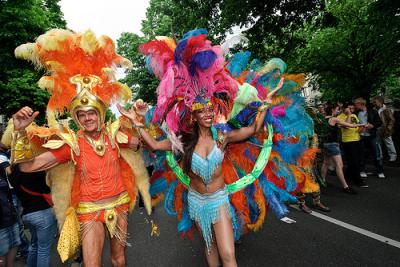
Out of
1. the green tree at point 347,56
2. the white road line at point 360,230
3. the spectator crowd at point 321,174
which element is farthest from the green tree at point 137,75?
the white road line at point 360,230

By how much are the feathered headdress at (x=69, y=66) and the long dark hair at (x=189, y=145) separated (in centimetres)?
82

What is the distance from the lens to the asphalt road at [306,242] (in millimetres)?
3897

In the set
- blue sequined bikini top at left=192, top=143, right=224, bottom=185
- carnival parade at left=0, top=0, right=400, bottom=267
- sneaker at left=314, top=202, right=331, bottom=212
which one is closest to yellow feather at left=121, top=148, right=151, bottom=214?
carnival parade at left=0, top=0, right=400, bottom=267

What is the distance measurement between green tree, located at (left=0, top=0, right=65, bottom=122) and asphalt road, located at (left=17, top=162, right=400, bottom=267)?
30.2ft

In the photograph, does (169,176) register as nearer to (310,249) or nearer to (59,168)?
(59,168)

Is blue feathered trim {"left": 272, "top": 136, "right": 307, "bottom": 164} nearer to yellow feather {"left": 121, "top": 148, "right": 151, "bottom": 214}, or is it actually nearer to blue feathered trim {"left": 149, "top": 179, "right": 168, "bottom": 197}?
blue feathered trim {"left": 149, "top": 179, "right": 168, "bottom": 197}

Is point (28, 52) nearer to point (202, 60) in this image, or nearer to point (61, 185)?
point (61, 185)

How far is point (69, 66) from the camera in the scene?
3.29 m

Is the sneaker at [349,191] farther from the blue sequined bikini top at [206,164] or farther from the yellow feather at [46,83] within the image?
the yellow feather at [46,83]

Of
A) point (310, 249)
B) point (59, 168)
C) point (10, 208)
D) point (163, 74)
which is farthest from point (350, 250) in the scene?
point (10, 208)

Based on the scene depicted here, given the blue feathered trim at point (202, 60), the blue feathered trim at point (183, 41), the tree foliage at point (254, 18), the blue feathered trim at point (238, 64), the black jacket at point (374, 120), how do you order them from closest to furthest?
1. the blue feathered trim at point (183, 41)
2. the blue feathered trim at point (202, 60)
3. the blue feathered trim at point (238, 64)
4. the black jacket at point (374, 120)
5. the tree foliage at point (254, 18)

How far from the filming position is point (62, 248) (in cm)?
298

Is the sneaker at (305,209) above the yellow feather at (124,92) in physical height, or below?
below

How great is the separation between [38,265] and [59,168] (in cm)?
116
